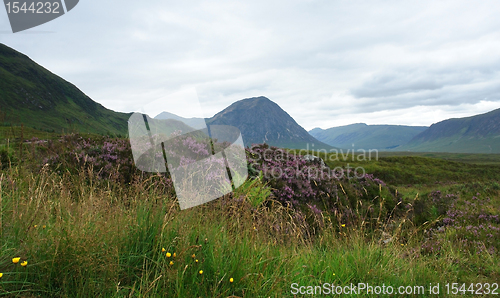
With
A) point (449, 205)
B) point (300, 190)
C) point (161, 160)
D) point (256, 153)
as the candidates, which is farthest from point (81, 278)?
point (449, 205)

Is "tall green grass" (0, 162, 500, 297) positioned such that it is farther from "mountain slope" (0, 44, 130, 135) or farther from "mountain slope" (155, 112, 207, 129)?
"mountain slope" (0, 44, 130, 135)

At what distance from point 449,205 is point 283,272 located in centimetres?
1020

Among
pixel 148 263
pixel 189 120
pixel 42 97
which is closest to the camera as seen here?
pixel 148 263

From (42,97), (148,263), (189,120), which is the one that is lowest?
(148,263)

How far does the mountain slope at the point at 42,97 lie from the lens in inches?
5207

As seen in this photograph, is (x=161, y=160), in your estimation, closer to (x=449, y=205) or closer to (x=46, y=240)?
(x=46, y=240)

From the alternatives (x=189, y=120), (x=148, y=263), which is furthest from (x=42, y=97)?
(x=148, y=263)

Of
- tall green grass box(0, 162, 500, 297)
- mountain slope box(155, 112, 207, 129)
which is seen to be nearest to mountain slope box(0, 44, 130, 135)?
mountain slope box(155, 112, 207, 129)

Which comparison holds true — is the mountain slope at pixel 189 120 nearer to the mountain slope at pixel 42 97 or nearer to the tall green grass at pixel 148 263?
the tall green grass at pixel 148 263

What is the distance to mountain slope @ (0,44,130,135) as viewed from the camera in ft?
434

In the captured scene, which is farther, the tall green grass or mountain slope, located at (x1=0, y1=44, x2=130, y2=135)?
mountain slope, located at (x1=0, y1=44, x2=130, y2=135)

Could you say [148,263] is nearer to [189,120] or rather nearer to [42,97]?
[189,120]

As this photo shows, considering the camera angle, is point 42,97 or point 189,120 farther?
point 42,97

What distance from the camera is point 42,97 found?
494 feet
